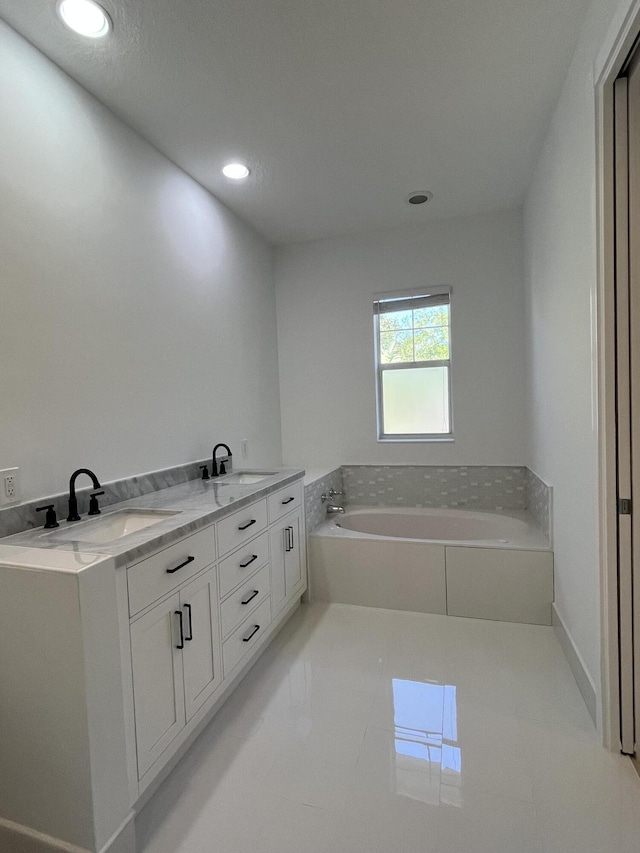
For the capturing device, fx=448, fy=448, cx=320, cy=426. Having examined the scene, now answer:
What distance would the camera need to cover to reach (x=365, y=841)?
1.33m

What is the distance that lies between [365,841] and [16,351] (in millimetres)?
1969

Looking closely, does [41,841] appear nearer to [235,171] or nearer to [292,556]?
[292,556]

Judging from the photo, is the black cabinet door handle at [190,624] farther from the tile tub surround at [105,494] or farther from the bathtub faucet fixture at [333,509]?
the bathtub faucet fixture at [333,509]

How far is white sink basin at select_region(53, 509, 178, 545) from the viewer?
168 centimetres

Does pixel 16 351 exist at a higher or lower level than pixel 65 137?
lower

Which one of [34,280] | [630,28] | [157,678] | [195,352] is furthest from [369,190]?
[157,678]

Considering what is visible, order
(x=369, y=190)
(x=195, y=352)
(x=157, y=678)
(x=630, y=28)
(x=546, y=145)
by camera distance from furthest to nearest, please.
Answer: (x=369, y=190), (x=195, y=352), (x=546, y=145), (x=157, y=678), (x=630, y=28)

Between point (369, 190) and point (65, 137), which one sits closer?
point (65, 137)

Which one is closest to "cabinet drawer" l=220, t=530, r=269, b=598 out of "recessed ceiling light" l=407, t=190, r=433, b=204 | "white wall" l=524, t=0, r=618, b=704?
"white wall" l=524, t=0, r=618, b=704

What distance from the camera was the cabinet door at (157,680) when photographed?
4.57 feet

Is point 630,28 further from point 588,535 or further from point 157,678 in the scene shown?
point 157,678

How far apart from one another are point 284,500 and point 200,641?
3.24 ft

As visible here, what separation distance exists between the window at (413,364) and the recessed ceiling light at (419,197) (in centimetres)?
69

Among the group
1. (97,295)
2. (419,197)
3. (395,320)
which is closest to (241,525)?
(97,295)
